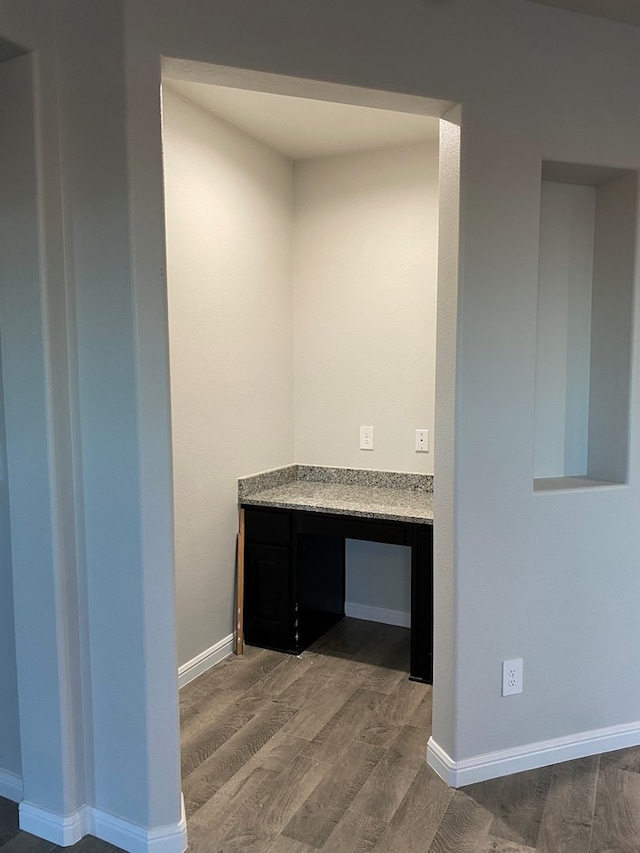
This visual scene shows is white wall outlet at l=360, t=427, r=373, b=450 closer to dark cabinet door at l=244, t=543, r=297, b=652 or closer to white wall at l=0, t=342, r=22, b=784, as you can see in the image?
dark cabinet door at l=244, t=543, r=297, b=652

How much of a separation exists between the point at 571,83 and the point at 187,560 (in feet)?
7.97

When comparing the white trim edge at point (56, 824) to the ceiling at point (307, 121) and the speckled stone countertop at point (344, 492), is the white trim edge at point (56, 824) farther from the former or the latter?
the ceiling at point (307, 121)

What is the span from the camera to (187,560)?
2.96 metres

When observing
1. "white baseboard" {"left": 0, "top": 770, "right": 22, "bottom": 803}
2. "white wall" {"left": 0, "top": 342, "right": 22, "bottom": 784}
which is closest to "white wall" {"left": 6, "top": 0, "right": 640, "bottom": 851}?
"white wall" {"left": 0, "top": 342, "right": 22, "bottom": 784}

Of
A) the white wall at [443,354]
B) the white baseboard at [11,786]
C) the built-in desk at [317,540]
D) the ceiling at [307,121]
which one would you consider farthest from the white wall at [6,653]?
the ceiling at [307,121]

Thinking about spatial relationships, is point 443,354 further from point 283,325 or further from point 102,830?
point 102,830

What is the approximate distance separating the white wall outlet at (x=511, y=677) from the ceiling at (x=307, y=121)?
2240 mm

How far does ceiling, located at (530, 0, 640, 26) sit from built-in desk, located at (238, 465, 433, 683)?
6.49 ft

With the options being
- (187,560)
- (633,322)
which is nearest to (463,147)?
(633,322)

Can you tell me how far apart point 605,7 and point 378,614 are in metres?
2.99

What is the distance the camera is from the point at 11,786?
85.6 inches

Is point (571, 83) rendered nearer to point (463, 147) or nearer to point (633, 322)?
point (463, 147)

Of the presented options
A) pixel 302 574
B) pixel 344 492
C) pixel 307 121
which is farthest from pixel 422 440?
pixel 307 121

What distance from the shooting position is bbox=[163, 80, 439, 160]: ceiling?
2.77m
